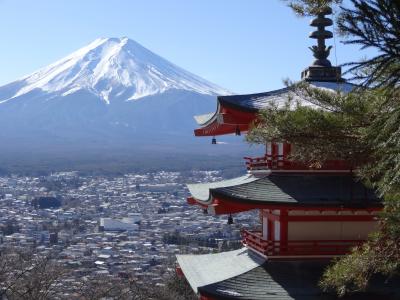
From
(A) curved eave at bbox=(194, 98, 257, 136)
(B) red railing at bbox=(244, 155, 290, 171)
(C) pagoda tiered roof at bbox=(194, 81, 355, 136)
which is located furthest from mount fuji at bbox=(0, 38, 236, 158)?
(B) red railing at bbox=(244, 155, 290, 171)

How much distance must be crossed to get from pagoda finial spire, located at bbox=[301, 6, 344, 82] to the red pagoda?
25 millimetres

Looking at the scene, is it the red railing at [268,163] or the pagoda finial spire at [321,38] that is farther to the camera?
the pagoda finial spire at [321,38]

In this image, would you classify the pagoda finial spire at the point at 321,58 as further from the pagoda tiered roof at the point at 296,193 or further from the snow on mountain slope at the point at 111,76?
the snow on mountain slope at the point at 111,76

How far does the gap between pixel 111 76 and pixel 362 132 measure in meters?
150

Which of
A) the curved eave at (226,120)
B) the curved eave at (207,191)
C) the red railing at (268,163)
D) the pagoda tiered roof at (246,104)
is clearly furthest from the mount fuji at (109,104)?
the red railing at (268,163)

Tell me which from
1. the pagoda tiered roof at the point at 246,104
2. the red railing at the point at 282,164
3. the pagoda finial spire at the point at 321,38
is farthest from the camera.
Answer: the pagoda finial spire at the point at 321,38

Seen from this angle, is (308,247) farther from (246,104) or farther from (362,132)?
(362,132)

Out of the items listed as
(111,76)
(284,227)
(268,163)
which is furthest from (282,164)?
(111,76)

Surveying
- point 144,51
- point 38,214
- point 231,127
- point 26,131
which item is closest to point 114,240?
point 38,214

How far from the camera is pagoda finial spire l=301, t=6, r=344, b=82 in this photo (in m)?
10.4

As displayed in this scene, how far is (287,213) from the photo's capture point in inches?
378

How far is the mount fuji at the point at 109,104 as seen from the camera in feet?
445

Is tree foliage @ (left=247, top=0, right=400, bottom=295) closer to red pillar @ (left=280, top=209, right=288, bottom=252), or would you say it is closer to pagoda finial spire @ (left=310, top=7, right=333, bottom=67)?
red pillar @ (left=280, top=209, right=288, bottom=252)

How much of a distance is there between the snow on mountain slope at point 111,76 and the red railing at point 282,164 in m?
131
